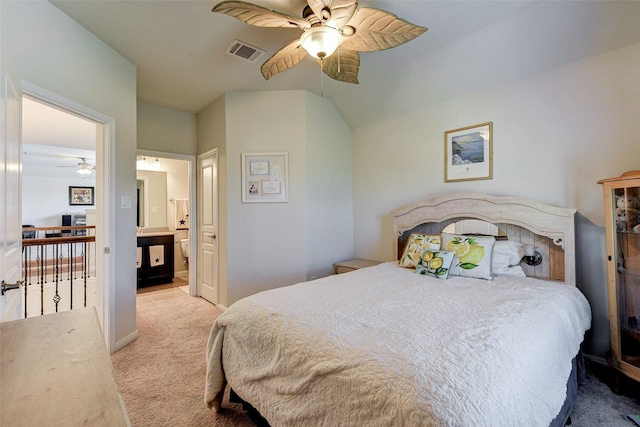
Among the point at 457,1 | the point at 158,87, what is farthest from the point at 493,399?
the point at 158,87

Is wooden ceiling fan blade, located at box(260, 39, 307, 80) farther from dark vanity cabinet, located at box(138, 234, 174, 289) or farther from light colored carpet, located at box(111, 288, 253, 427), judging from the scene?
dark vanity cabinet, located at box(138, 234, 174, 289)

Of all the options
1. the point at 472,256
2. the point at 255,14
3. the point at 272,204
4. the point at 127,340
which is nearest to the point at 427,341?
the point at 472,256

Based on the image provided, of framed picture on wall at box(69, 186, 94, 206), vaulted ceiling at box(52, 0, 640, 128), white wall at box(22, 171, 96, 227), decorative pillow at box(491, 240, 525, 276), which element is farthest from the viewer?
framed picture on wall at box(69, 186, 94, 206)

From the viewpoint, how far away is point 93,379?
77 cm

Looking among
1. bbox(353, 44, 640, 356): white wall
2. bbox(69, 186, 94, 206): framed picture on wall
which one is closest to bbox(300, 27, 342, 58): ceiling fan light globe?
bbox(353, 44, 640, 356): white wall

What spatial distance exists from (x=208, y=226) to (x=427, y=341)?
11.1ft

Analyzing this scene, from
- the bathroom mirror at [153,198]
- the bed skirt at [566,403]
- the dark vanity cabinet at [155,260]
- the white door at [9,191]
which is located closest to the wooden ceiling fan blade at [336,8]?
the white door at [9,191]

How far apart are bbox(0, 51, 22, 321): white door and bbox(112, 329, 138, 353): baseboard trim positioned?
111 centimetres

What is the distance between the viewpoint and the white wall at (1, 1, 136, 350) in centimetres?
184

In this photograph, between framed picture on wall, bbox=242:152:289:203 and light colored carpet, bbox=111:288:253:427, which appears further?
framed picture on wall, bbox=242:152:289:203

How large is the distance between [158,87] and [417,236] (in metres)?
3.37

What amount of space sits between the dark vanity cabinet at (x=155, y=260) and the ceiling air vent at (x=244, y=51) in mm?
3572

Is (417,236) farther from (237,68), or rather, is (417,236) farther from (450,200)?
(237,68)

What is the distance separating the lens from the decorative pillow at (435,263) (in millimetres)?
2340
